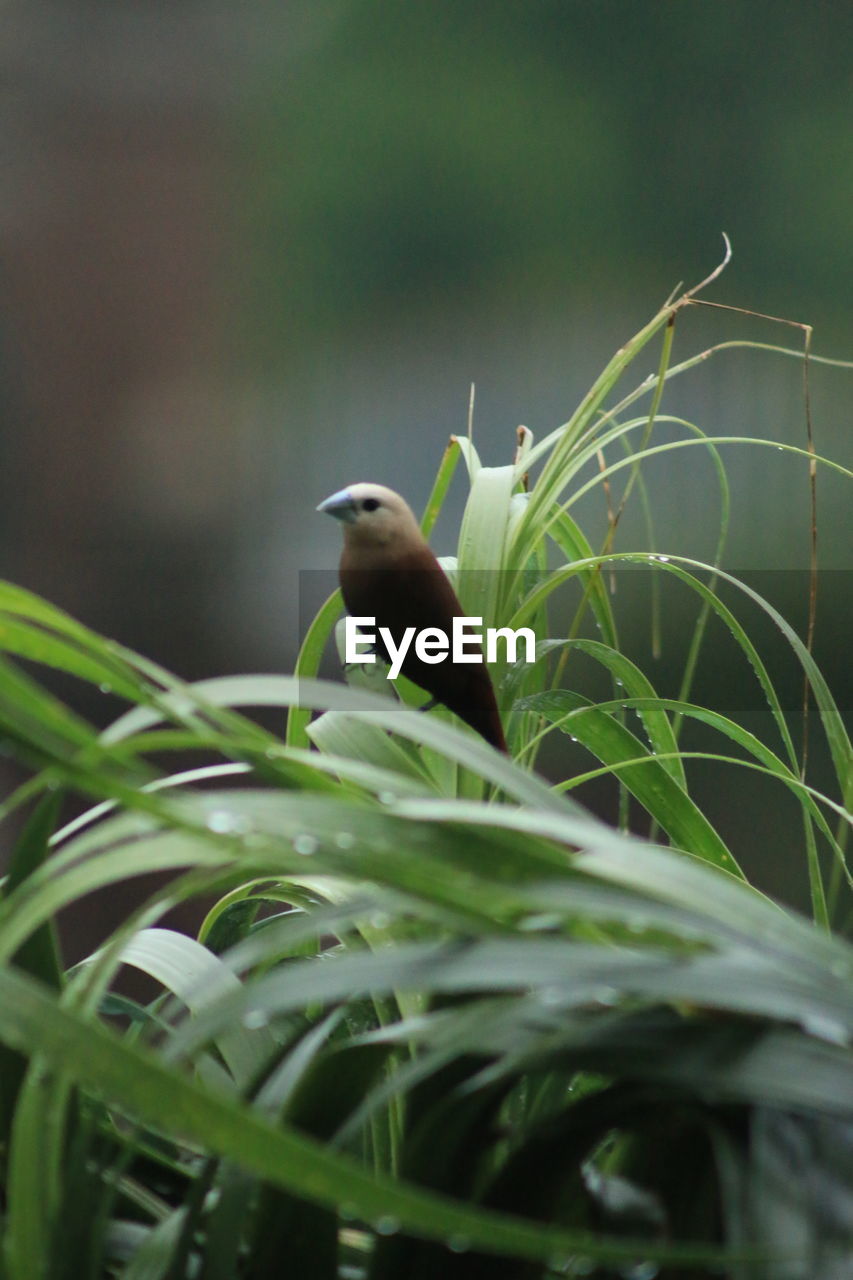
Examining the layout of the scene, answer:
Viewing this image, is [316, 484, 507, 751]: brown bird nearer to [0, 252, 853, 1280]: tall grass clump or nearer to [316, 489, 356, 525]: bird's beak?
[316, 489, 356, 525]: bird's beak

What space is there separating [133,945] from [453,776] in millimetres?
145

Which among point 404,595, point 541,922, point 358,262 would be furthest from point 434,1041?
point 358,262

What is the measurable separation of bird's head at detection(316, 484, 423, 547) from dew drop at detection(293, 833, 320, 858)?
Answer: 0.61 ft

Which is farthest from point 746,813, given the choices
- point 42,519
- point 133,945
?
point 133,945

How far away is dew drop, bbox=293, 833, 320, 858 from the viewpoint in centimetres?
24

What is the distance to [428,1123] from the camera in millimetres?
238

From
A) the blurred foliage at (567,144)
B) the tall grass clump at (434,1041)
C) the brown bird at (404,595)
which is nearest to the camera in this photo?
the tall grass clump at (434,1041)

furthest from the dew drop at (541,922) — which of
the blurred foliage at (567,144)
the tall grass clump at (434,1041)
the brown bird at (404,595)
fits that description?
the blurred foliage at (567,144)

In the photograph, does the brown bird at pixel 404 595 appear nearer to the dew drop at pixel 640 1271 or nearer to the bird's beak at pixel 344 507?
the bird's beak at pixel 344 507

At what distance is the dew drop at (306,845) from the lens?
0.24 meters

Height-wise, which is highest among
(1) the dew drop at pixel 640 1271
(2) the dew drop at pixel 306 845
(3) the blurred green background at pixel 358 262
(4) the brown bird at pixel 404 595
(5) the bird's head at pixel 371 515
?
(3) the blurred green background at pixel 358 262

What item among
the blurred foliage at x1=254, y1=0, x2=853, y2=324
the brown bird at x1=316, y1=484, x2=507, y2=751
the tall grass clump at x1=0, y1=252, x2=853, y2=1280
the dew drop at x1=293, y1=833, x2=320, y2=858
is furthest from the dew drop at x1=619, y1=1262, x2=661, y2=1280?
the blurred foliage at x1=254, y1=0, x2=853, y2=324

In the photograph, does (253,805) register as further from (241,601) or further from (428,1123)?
(241,601)

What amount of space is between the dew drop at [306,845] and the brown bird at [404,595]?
0.16 metres
